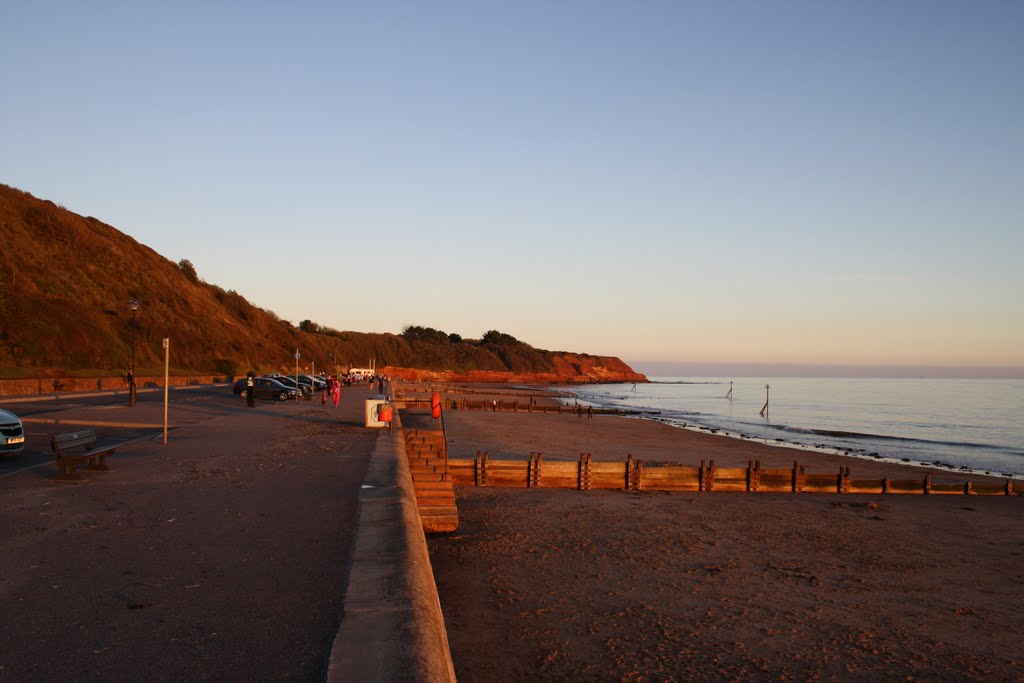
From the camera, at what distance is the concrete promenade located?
5.04 metres

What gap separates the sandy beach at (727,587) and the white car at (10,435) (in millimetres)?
9134

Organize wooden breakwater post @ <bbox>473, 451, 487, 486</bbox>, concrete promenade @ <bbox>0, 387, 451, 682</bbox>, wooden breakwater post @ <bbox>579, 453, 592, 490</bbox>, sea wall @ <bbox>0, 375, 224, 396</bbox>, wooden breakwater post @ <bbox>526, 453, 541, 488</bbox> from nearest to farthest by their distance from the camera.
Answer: concrete promenade @ <bbox>0, 387, 451, 682</bbox>
wooden breakwater post @ <bbox>473, 451, 487, 486</bbox>
wooden breakwater post @ <bbox>526, 453, 541, 488</bbox>
wooden breakwater post @ <bbox>579, 453, 592, 490</bbox>
sea wall @ <bbox>0, 375, 224, 396</bbox>

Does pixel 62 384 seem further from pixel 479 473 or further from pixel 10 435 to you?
pixel 479 473

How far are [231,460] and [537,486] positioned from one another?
7708mm

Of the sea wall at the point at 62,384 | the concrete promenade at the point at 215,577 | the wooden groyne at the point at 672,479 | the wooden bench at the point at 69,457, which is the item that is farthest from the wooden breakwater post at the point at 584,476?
the sea wall at the point at 62,384

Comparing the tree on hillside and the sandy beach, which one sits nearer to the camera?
the sandy beach

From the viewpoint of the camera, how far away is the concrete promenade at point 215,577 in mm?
5035

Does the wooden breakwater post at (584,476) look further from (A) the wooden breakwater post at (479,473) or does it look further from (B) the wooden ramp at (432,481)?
(B) the wooden ramp at (432,481)

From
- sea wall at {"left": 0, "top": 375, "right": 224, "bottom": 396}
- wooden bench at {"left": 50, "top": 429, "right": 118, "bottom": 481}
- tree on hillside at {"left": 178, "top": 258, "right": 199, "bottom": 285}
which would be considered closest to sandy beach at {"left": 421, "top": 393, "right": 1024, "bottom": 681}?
wooden bench at {"left": 50, "top": 429, "right": 118, "bottom": 481}

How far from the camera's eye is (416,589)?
659 centimetres

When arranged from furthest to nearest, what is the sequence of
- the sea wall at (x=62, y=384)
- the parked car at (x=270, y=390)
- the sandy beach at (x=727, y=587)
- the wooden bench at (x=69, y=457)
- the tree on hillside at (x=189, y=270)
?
the tree on hillside at (x=189, y=270), the parked car at (x=270, y=390), the sea wall at (x=62, y=384), the wooden bench at (x=69, y=457), the sandy beach at (x=727, y=587)

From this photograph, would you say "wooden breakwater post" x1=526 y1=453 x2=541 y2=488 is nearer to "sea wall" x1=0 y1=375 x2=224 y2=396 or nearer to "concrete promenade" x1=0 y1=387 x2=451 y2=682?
"concrete promenade" x1=0 y1=387 x2=451 y2=682

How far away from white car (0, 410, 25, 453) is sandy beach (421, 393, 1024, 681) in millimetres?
9134

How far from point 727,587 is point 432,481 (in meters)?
6.01
